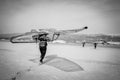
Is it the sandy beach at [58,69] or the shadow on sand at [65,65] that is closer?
the sandy beach at [58,69]

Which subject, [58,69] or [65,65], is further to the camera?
[65,65]

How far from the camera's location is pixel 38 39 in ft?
19.3

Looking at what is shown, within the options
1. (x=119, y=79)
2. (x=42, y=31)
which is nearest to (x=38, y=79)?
(x=42, y=31)

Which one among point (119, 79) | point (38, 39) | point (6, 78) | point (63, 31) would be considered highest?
point (63, 31)

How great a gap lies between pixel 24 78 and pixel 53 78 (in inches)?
48.9

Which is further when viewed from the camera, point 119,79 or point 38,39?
point 38,39

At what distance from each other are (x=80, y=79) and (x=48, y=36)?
124 inches

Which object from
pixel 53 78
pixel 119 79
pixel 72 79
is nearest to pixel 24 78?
pixel 53 78

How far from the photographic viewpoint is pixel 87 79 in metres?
4.20

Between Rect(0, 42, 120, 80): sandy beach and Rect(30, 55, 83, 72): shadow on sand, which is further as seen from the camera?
Rect(30, 55, 83, 72): shadow on sand

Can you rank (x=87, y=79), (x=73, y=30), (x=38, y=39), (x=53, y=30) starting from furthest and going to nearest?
(x=38, y=39) → (x=53, y=30) → (x=73, y=30) → (x=87, y=79)

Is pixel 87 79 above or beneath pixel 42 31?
beneath

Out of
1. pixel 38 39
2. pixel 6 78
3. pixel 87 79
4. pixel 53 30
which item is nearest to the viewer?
pixel 6 78

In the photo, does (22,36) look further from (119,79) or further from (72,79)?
(119,79)
